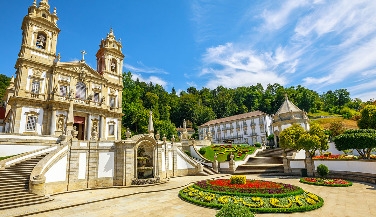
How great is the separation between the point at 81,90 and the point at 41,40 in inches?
328

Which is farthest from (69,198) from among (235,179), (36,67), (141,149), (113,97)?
(113,97)

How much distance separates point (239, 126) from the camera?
235 ft

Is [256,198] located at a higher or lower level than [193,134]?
lower

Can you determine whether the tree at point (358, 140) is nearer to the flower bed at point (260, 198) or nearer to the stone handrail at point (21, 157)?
the flower bed at point (260, 198)

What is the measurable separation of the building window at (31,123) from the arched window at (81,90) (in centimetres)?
635

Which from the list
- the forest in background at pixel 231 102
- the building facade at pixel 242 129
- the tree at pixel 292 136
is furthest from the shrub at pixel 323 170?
the forest in background at pixel 231 102

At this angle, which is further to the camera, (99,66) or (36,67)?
(99,66)

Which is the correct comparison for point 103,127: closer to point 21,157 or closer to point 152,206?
point 21,157

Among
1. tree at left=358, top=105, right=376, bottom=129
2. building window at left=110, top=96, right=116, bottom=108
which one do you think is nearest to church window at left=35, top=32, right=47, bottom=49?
building window at left=110, top=96, right=116, bottom=108

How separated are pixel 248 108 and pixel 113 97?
74600 millimetres

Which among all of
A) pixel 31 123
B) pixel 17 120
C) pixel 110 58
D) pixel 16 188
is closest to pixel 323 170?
pixel 16 188

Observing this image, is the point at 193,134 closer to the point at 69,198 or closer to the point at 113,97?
the point at 113,97

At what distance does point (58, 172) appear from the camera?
56.5 ft

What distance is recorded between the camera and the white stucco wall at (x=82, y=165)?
18625 millimetres
